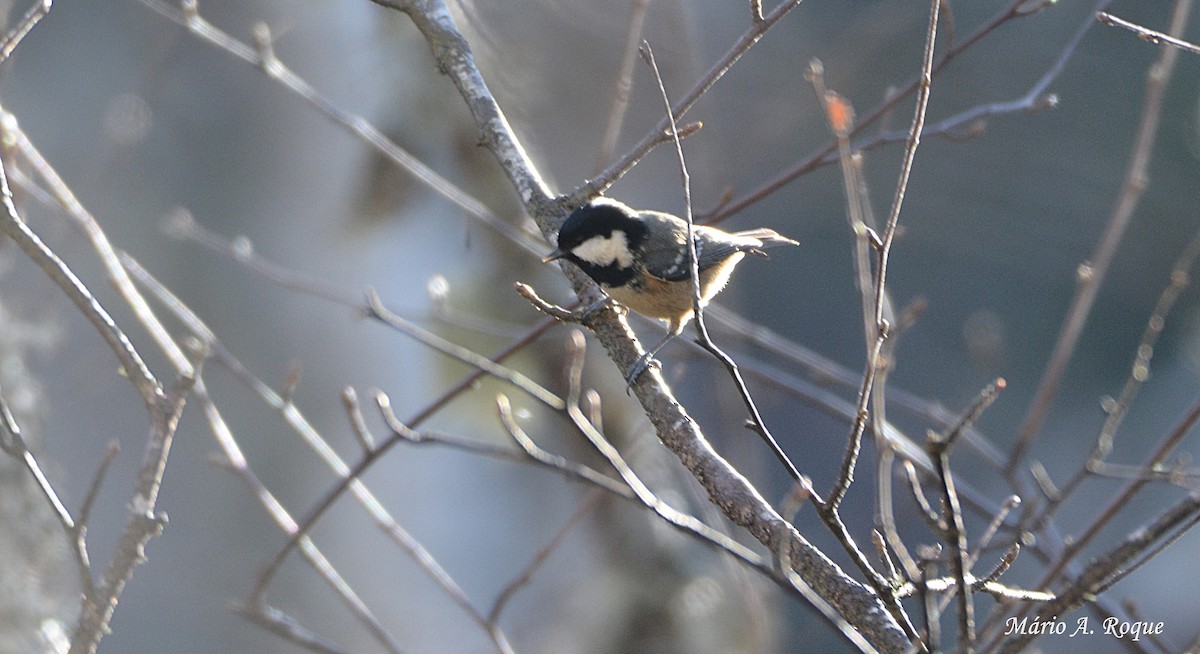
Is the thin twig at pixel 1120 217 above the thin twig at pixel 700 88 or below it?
above

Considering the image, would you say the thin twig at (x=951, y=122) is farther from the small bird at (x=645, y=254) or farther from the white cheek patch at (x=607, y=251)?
the white cheek patch at (x=607, y=251)

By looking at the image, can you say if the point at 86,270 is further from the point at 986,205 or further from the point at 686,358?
the point at 986,205

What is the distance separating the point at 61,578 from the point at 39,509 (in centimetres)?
20

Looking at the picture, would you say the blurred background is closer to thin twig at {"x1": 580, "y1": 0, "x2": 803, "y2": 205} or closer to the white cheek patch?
the white cheek patch

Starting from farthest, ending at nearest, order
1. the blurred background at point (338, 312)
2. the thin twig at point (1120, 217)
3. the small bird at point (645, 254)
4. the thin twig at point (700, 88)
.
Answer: the blurred background at point (338, 312), the small bird at point (645, 254), the thin twig at point (1120, 217), the thin twig at point (700, 88)

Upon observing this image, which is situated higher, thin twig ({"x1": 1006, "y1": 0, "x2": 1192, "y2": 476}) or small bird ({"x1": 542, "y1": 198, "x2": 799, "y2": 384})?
thin twig ({"x1": 1006, "y1": 0, "x2": 1192, "y2": 476})

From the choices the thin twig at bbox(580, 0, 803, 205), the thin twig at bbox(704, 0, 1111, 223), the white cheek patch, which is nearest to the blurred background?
the white cheek patch

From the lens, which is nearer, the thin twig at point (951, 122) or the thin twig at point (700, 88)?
the thin twig at point (700, 88)

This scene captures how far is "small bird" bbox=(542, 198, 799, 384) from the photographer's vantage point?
6.47 feet

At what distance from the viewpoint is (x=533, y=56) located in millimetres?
3699

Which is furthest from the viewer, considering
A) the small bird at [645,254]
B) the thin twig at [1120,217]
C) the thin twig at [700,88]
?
the small bird at [645,254]

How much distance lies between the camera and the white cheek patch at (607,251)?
2.00m

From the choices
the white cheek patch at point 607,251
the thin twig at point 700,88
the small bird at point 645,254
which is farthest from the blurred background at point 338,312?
the thin twig at point 700,88

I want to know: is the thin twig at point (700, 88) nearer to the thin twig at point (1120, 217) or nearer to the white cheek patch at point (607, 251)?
the white cheek patch at point (607, 251)
